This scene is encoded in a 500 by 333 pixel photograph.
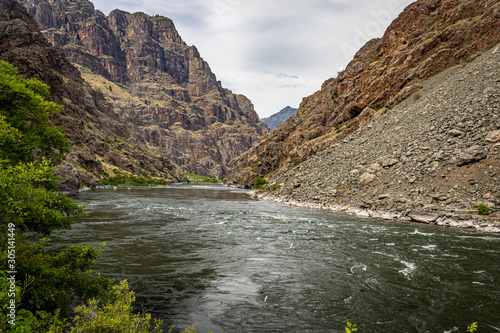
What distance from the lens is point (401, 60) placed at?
63469mm

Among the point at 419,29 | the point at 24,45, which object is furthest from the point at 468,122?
the point at 24,45

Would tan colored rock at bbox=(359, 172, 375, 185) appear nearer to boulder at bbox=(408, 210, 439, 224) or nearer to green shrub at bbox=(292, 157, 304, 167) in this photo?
boulder at bbox=(408, 210, 439, 224)

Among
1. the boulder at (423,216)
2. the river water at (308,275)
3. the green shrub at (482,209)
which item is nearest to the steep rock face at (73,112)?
the river water at (308,275)

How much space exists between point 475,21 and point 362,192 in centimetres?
4906

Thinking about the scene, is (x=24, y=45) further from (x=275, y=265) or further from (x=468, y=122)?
(x=468, y=122)

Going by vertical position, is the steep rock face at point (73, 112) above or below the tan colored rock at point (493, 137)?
above

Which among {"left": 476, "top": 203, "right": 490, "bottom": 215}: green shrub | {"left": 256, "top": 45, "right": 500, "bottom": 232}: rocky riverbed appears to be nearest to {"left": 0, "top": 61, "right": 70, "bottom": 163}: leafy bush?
{"left": 256, "top": 45, "right": 500, "bottom": 232}: rocky riverbed

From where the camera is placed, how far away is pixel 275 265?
15406mm

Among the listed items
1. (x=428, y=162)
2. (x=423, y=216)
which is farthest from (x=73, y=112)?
(x=423, y=216)

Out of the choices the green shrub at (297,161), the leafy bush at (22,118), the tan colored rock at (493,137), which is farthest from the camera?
the green shrub at (297,161)

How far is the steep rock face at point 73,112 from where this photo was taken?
296 ft

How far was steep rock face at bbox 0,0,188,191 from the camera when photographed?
90.2 meters

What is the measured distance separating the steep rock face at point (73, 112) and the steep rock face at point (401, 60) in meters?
71.8

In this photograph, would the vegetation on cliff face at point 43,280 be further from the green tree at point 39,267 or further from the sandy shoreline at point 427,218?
the sandy shoreline at point 427,218
